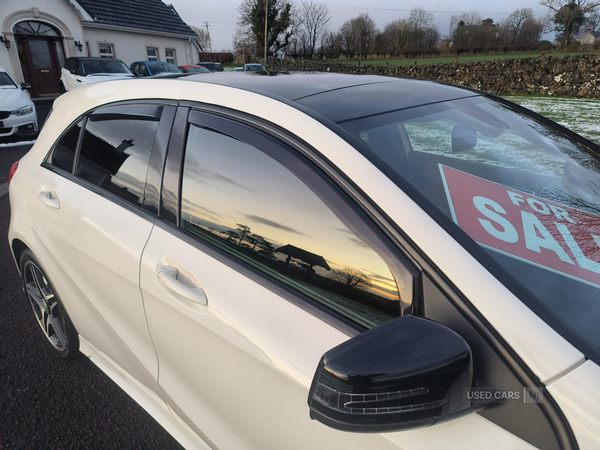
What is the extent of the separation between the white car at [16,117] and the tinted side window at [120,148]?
813 centimetres

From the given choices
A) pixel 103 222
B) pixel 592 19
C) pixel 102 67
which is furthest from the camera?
pixel 592 19

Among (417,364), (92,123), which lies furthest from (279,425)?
(92,123)

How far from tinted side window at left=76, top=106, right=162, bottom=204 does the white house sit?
19.2 metres


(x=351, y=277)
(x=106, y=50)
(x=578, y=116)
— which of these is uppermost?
(x=106, y=50)

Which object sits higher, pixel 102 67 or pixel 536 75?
pixel 102 67

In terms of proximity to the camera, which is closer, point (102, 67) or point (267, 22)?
point (102, 67)

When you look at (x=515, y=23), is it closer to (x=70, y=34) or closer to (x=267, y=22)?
(x=267, y=22)

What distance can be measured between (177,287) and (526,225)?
3.49ft

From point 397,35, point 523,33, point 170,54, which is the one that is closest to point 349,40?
point 397,35

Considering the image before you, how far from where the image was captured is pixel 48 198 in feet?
6.43

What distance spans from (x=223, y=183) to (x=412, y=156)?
64 centimetres

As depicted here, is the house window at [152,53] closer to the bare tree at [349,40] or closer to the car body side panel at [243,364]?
the car body side panel at [243,364]

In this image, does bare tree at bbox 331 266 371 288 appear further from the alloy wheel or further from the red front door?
the red front door

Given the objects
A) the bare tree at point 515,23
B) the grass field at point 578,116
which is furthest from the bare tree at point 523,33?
the grass field at point 578,116
